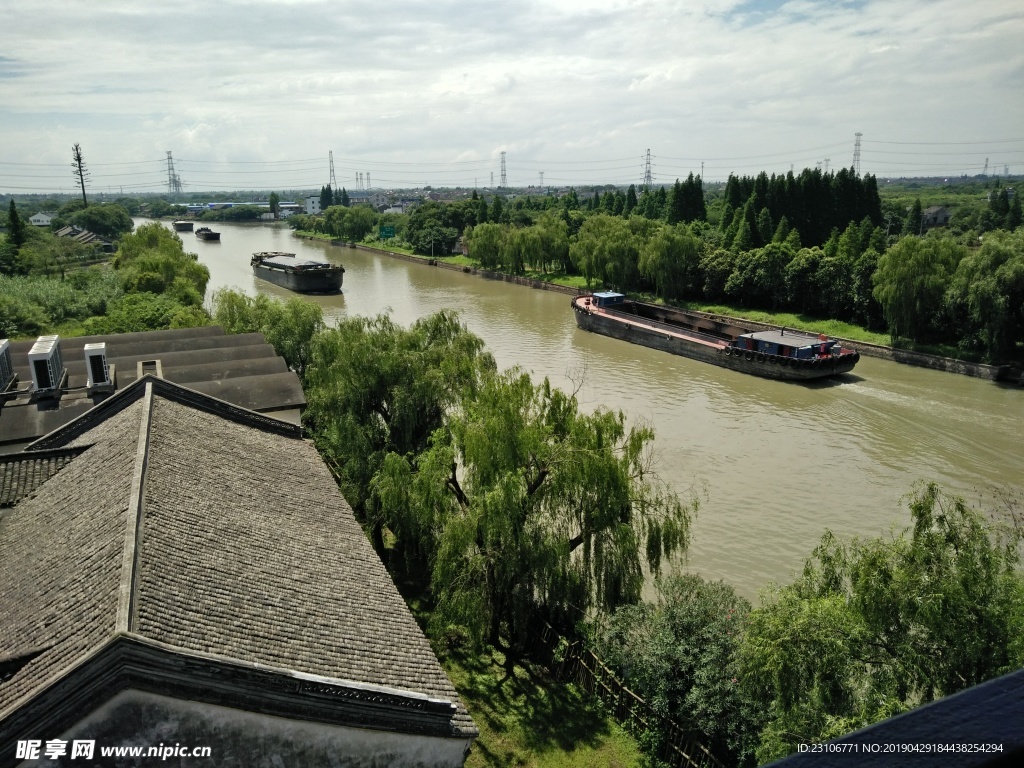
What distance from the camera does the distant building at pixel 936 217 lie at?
87.5 meters

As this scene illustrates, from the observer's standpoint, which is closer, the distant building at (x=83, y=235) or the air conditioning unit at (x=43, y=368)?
the air conditioning unit at (x=43, y=368)

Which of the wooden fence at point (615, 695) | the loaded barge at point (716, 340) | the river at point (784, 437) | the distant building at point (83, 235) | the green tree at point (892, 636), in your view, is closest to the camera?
the green tree at point (892, 636)

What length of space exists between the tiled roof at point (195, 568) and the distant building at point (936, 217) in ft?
307

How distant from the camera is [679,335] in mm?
34562

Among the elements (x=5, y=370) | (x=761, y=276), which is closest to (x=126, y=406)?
(x=5, y=370)

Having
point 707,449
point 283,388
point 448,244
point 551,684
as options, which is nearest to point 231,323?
point 283,388

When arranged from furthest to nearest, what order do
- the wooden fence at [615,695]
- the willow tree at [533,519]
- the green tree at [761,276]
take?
the green tree at [761,276] < the willow tree at [533,519] < the wooden fence at [615,695]

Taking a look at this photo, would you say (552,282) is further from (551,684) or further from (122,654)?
(122,654)

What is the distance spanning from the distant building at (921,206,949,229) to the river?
67.2 meters

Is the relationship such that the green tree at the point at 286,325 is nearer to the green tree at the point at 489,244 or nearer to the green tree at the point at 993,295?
the green tree at the point at 993,295

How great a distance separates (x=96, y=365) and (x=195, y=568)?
35.4ft

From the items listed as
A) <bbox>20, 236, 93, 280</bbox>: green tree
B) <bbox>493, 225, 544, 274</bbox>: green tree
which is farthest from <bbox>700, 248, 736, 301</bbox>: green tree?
<bbox>20, 236, 93, 280</bbox>: green tree

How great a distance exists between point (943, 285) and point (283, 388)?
91.0 feet

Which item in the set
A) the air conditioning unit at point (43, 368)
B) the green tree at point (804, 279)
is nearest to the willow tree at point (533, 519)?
the air conditioning unit at point (43, 368)
